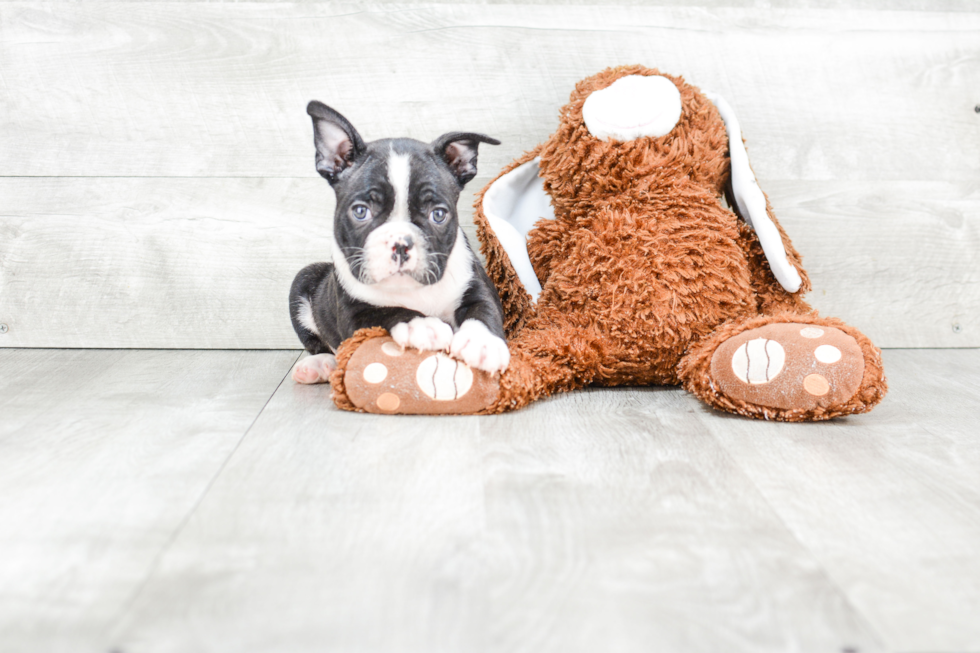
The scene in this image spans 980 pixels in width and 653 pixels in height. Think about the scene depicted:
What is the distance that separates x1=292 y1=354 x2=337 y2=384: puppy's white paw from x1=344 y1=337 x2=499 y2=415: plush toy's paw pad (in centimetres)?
33

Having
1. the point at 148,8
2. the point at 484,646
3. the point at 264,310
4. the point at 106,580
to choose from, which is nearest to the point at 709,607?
the point at 484,646

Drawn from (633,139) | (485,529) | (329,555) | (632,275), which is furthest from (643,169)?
(329,555)

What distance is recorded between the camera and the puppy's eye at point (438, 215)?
1.54 metres

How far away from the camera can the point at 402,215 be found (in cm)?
151

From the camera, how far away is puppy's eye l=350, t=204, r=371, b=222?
1.53 meters

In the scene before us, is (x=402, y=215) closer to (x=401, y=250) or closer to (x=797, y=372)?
(x=401, y=250)

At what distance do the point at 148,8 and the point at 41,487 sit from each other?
4.81 feet

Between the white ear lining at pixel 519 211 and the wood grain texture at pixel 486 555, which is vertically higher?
the white ear lining at pixel 519 211

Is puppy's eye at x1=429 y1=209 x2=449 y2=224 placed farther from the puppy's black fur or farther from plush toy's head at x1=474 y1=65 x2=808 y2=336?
plush toy's head at x1=474 y1=65 x2=808 y2=336

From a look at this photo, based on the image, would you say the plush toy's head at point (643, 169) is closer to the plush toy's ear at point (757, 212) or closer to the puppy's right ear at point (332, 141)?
the plush toy's ear at point (757, 212)

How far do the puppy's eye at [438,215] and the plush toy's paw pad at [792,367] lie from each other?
0.61 meters

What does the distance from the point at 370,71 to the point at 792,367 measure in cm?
136

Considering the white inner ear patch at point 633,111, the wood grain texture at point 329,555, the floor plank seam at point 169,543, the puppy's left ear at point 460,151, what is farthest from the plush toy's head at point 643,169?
the floor plank seam at point 169,543

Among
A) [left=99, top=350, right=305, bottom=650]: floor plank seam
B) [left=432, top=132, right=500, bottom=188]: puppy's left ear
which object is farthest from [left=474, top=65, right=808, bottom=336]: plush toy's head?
[left=99, top=350, right=305, bottom=650]: floor plank seam
